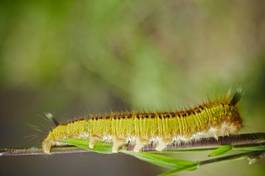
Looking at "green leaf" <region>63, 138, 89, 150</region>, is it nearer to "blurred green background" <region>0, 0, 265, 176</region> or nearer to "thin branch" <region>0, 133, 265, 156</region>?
"thin branch" <region>0, 133, 265, 156</region>

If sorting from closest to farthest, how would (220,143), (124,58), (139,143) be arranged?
(220,143), (139,143), (124,58)

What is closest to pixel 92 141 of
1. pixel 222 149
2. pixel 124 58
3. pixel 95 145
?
pixel 95 145

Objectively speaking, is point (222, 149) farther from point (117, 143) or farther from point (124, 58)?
point (124, 58)

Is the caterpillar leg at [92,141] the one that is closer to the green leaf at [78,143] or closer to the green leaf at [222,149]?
the green leaf at [78,143]

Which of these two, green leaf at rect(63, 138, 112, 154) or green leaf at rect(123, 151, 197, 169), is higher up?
green leaf at rect(63, 138, 112, 154)

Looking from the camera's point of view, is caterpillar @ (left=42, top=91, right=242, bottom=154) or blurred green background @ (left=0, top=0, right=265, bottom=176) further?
blurred green background @ (left=0, top=0, right=265, bottom=176)

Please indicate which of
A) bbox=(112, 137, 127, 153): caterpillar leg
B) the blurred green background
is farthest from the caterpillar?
the blurred green background
